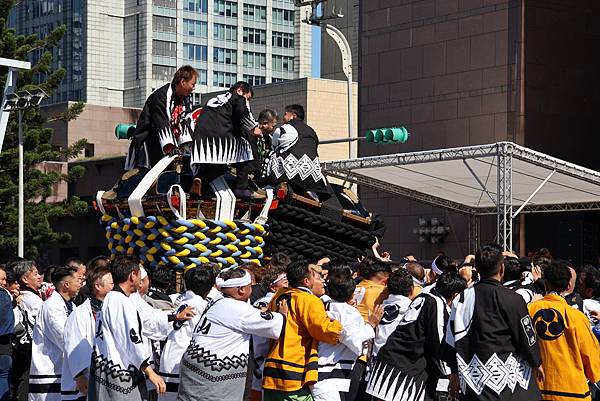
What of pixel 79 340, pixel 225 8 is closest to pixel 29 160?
pixel 79 340

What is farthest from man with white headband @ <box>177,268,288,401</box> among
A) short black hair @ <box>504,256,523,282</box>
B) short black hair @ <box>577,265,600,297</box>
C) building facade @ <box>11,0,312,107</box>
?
building facade @ <box>11,0,312,107</box>

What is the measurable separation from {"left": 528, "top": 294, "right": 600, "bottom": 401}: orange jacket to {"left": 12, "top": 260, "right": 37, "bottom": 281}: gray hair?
518cm

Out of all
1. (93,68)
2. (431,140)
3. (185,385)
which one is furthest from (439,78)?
(93,68)

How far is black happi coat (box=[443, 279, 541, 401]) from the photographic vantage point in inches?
318

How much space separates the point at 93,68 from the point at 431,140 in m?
82.2

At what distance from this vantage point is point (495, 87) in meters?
27.1

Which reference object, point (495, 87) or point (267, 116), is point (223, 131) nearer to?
point (267, 116)

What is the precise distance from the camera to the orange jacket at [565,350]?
8.62 m

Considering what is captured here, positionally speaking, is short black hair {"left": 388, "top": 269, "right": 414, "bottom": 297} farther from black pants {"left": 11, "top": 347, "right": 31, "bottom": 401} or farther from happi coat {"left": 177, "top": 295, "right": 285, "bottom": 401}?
black pants {"left": 11, "top": 347, "right": 31, "bottom": 401}

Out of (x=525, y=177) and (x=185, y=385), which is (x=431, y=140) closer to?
(x=525, y=177)

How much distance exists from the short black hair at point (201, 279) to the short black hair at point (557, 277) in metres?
2.44

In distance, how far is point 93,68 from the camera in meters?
107

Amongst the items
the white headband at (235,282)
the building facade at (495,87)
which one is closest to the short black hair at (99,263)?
the white headband at (235,282)

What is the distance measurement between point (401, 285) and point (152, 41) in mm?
101062
